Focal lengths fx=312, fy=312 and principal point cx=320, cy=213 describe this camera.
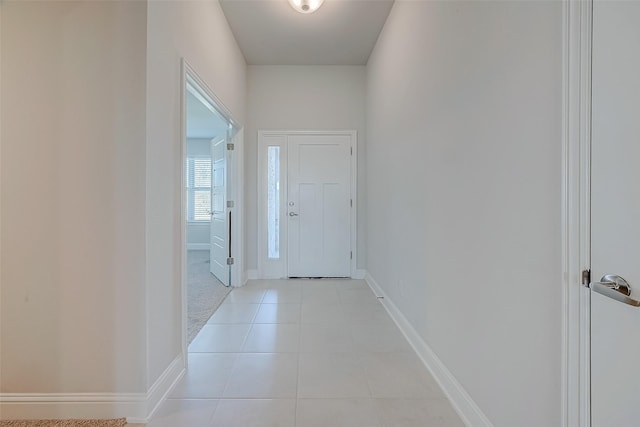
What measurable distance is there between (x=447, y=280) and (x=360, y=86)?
3.25 m

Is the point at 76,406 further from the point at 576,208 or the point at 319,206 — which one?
the point at 319,206

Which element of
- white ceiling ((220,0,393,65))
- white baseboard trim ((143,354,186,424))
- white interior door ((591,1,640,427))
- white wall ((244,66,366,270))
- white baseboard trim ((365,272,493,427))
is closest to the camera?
white interior door ((591,1,640,427))

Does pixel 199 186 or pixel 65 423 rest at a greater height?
pixel 199 186

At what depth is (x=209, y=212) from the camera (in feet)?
15.4

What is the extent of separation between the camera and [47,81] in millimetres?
1510

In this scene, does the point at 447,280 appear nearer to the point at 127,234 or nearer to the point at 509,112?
the point at 509,112

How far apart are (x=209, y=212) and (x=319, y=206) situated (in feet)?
5.66

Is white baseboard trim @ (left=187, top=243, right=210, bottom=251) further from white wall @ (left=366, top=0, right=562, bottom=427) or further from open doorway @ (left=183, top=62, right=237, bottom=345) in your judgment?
white wall @ (left=366, top=0, right=562, bottom=427)

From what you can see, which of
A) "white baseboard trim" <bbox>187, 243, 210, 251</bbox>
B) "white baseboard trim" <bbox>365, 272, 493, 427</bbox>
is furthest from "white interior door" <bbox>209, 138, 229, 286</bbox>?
"white baseboard trim" <bbox>187, 243, 210, 251</bbox>

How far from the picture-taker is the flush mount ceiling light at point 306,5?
265cm

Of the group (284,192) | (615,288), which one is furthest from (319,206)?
(615,288)

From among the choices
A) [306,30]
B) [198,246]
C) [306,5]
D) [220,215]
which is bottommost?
[198,246]

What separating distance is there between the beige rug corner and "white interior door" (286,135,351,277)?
2826 millimetres

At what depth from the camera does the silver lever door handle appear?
78 centimetres
